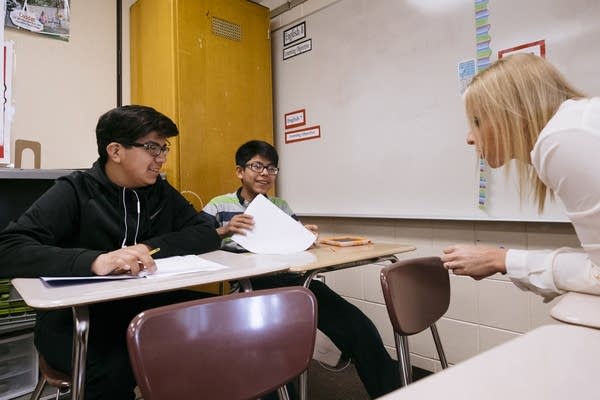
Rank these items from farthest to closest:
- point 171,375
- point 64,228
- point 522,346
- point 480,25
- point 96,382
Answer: point 480,25 → point 64,228 → point 96,382 → point 171,375 → point 522,346

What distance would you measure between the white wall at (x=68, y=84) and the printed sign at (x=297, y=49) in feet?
3.77

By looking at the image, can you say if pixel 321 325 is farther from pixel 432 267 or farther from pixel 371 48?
pixel 371 48

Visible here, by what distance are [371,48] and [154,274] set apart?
1737 millimetres

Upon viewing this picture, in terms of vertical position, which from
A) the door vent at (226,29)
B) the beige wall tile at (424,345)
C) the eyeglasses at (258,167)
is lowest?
the beige wall tile at (424,345)

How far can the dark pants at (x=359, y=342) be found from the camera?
5.06ft

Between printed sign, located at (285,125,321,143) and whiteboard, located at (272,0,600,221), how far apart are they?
1.0 inches

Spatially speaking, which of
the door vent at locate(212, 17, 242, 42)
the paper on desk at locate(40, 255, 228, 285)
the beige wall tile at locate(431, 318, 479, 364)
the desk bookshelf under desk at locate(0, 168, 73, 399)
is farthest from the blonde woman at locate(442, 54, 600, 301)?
the door vent at locate(212, 17, 242, 42)

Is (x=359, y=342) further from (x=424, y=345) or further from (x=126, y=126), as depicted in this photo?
(x=126, y=126)

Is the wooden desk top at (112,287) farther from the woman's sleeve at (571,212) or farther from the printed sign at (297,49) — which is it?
the printed sign at (297,49)

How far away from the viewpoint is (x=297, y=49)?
8.67 feet

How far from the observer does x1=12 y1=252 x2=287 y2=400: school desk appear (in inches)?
32.8

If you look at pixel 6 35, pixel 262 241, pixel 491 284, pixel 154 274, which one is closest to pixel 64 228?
pixel 154 274

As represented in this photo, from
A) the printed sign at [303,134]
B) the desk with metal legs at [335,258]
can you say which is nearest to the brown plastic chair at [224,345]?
the desk with metal legs at [335,258]

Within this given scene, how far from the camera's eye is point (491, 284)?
1783 mm
